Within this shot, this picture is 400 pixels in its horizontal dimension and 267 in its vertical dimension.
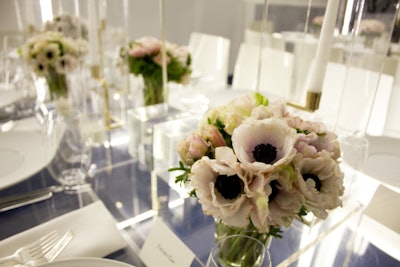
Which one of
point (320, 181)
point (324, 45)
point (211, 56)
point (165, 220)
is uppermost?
point (324, 45)

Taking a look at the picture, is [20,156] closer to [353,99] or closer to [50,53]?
[50,53]

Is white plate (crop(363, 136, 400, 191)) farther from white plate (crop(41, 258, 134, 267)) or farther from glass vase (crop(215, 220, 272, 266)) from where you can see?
white plate (crop(41, 258, 134, 267))

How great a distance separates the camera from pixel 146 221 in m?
0.65

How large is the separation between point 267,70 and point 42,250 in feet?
5.39

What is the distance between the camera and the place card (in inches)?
18.6

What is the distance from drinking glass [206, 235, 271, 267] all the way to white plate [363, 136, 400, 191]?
1.20 feet

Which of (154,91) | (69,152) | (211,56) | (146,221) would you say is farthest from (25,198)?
(211,56)

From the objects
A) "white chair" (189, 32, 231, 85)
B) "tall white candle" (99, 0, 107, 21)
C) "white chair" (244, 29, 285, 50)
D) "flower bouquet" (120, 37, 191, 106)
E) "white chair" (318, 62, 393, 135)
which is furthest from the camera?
"white chair" (244, 29, 285, 50)

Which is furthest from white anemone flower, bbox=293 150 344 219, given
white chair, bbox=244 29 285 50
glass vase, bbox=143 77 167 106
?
white chair, bbox=244 29 285 50

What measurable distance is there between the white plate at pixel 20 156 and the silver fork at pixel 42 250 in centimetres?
19

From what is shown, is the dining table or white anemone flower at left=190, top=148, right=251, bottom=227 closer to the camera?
white anemone flower at left=190, top=148, right=251, bottom=227

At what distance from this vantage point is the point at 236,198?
0.39m

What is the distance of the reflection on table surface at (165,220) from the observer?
1.89 ft

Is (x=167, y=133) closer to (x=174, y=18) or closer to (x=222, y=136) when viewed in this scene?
(x=222, y=136)
